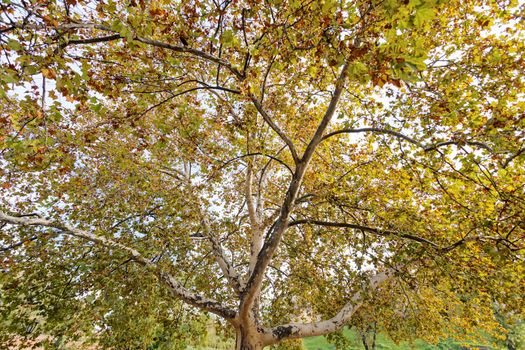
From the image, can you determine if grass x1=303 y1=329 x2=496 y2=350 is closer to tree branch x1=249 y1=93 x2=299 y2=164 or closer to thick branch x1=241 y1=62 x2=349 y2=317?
thick branch x1=241 y1=62 x2=349 y2=317

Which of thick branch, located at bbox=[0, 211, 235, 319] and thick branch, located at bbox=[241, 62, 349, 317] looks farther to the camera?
thick branch, located at bbox=[0, 211, 235, 319]

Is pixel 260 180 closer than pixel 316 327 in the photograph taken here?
No

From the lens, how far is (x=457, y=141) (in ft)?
14.9

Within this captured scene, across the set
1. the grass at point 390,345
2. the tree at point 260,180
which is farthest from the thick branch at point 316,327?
the grass at point 390,345

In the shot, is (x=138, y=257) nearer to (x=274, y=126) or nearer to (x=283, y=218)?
(x=283, y=218)

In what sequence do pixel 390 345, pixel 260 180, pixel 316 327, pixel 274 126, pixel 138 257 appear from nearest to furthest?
pixel 274 126
pixel 138 257
pixel 316 327
pixel 260 180
pixel 390 345

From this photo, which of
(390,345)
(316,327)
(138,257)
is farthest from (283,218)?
(390,345)

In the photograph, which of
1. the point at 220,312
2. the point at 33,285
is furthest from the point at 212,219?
the point at 33,285

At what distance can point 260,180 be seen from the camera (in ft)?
30.5

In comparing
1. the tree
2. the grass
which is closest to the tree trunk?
the tree

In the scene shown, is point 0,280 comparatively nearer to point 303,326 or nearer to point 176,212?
point 176,212

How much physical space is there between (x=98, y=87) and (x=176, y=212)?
12.0 ft

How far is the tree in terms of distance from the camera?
14.6ft

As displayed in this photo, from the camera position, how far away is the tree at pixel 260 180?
445cm
